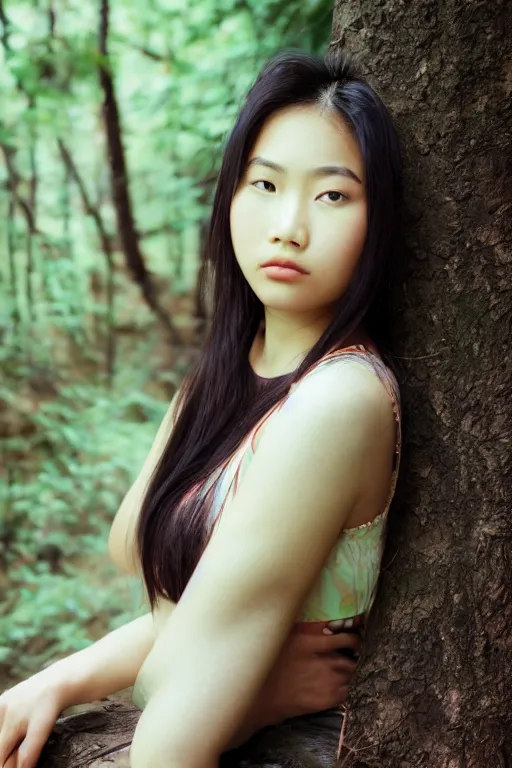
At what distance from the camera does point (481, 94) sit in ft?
3.66

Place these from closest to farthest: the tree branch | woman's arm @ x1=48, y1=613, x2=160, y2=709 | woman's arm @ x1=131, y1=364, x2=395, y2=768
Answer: woman's arm @ x1=131, y1=364, x2=395, y2=768 → woman's arm @ x1=48, y1=613, x2=160, y2=709 → the tree branch

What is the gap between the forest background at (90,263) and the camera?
2955mm

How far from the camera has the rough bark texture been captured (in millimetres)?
1098

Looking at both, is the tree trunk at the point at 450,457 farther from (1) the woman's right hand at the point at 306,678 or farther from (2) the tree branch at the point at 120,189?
(2) the tree branch at the point at 120,189

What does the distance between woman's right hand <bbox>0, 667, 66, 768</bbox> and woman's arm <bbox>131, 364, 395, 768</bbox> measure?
23cm

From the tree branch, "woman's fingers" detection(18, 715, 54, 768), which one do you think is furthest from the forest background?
"woman's fingers" detection(18, 715, 54, 768)

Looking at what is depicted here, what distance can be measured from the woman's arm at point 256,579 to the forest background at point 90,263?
6.17 ft

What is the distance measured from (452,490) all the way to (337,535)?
17cm

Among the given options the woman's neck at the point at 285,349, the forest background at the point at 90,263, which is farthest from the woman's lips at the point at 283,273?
the forest background at the point at 90,263

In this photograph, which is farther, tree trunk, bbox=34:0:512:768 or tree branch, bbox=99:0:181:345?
tree branch, bbox=99:0:181:345

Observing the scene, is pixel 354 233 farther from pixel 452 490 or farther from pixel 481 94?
pixel 452 490

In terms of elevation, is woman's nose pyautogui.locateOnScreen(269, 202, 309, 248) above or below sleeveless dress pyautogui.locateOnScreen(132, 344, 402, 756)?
above

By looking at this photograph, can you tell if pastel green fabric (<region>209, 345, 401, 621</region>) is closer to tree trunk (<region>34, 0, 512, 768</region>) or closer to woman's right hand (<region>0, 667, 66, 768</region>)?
tree trunk (<region>34, 0, 512, 768</region>)

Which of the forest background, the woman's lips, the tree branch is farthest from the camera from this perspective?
the tree branch
